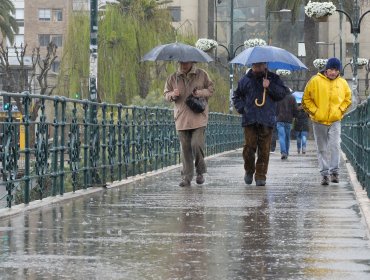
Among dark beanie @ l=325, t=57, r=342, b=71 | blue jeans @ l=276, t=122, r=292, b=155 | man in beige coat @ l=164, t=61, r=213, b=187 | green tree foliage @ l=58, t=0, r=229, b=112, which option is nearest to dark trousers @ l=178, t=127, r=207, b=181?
man in beige coat @ l=164, t=61, r=213, b=187

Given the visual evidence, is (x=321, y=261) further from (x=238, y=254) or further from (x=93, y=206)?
(x=93, y=206)

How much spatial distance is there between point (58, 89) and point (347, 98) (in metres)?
39.0

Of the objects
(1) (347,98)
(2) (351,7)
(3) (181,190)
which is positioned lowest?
(3) (181,190)

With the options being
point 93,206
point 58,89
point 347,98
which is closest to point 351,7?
point 58,89

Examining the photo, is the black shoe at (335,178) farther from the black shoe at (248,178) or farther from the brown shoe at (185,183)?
the brown shoe at (185,183)

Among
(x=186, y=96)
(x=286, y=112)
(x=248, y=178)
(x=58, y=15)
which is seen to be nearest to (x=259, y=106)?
(x=186, y=96)

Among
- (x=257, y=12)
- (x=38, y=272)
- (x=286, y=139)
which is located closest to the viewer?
(x=38, y=272)

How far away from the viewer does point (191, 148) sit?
59.1ft

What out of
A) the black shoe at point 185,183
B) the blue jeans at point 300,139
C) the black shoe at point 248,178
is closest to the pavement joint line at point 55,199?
the black shoe at point 185,183

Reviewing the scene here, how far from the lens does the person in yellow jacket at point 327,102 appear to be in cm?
1786

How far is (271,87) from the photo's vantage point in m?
17.4

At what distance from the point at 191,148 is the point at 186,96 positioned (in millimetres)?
756

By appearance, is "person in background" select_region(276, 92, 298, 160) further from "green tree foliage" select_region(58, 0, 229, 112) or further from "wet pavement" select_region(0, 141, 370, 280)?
"green tree foliage" select_region(58, 0, 229, 112)

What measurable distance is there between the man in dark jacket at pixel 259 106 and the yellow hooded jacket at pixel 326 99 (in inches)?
16.4
